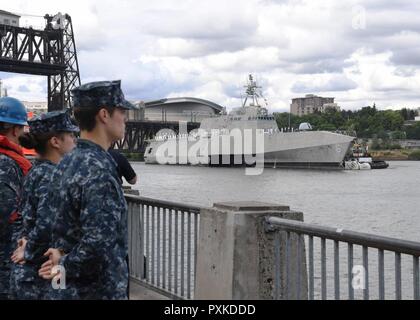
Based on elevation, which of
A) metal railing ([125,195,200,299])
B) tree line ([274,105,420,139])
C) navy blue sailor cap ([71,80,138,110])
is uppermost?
tree line ([274,105,420,139])

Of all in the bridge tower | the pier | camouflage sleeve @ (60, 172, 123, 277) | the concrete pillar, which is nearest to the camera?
camouflage sleeve @ (60, 172, 123, 277)

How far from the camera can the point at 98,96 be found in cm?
322

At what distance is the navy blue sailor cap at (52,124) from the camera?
408 centimetres

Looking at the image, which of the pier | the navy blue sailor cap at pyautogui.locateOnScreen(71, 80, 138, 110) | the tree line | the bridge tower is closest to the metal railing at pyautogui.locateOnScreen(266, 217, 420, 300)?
the pier

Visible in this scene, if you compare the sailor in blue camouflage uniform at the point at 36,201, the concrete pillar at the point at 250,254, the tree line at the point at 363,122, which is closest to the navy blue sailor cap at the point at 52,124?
the sailor in blue camouflage uniform at the point at 36,201

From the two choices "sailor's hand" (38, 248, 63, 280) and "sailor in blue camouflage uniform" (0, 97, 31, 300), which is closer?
"sailor's hand" (38, 248, 63, 280)

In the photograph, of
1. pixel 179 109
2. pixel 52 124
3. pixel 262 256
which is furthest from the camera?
pixel 179 109

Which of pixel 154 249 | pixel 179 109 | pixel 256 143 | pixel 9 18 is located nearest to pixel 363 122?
pixel 179 109

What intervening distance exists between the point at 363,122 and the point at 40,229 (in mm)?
177136

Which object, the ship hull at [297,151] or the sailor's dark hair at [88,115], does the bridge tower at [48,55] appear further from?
the sailor's dark hair at [88,115]

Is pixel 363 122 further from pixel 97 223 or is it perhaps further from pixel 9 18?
pixel 97 223

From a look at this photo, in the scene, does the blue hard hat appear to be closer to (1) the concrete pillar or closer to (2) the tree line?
(1) the concrete pillar

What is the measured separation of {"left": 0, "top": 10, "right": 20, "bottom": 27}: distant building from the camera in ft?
292
